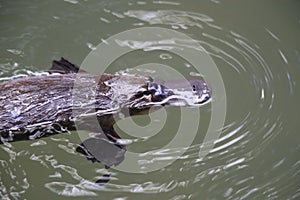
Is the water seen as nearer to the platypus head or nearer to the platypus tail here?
the platypus head

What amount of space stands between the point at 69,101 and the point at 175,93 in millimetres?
590

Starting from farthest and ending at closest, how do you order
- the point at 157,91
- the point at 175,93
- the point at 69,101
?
the point at 175,93 → the point at 157,91 → the point at 69,101

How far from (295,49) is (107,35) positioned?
1.11 m

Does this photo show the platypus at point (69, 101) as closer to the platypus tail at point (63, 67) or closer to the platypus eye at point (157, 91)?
the platypus eye at point (157, 91)

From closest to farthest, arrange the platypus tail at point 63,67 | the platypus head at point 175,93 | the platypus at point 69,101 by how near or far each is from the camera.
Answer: the platypus at point 69,101
the platypus head at point 175,93
the platypus tail at point 63,67

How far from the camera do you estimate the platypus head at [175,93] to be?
6.79 feet

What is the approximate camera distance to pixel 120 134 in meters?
2.20

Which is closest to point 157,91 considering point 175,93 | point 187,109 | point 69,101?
point 175,93

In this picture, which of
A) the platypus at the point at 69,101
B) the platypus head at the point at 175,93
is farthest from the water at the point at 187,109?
the platypus at the point at 69,101

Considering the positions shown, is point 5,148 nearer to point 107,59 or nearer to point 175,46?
point 107,59

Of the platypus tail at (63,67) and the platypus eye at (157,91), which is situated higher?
the platypus eye at (157,91)

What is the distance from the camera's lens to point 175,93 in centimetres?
224

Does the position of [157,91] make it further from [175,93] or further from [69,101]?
[69,101]

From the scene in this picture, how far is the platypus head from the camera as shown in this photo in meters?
2.07
